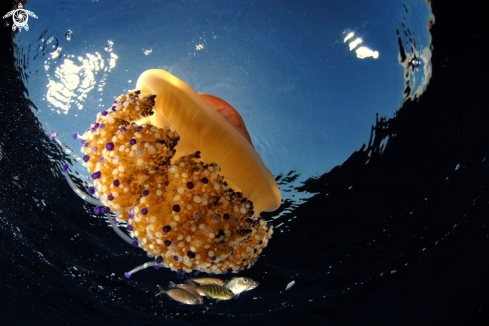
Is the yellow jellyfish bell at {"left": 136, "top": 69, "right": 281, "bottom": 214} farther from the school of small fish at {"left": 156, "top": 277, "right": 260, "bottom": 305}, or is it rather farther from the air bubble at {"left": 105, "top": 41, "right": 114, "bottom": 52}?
the school of small fish at {"left": 156, "top": 277, "right": 260, "bottom": 305}

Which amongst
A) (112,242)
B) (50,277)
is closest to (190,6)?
(112,242)

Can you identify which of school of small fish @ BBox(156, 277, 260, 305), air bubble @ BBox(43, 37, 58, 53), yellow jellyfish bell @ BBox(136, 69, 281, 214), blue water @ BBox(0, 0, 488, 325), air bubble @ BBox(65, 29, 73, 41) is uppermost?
air bubble @ BBox(43, 37, 58, 53)

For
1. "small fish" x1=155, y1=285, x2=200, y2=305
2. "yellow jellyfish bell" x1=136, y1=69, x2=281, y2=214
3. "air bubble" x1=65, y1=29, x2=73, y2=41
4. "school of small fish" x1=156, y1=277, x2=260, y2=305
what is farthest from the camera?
"small fish" x1=155, y1=285, x2=200, y2=305

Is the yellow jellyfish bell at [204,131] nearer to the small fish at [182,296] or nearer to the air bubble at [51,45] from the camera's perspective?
the air bubble at [51,45]

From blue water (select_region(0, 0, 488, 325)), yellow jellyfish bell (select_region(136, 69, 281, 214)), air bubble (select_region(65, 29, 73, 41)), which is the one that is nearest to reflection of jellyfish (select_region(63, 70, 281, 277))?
yellow jellyfish bell (select_region(136, 69, 281, 214))

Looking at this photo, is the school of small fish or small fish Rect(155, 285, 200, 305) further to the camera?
small fish Rect(155, 285, 200, 305)

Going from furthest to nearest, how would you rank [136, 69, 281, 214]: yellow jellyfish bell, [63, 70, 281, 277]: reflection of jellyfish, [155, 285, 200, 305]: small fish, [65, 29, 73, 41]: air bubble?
1. [155, 285, 200, 305]: small fish
2. [65, 29, 73, 41]: air bubble
3. [136, 69, 281, 214]: yellow jellyfish bell
4. [63, 70, 281, 277]: reflection of jellyfish
